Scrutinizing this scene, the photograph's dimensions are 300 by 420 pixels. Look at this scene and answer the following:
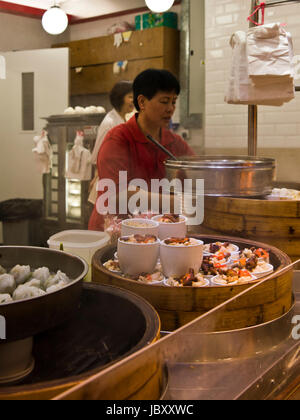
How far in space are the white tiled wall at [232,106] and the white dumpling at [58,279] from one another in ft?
11.2

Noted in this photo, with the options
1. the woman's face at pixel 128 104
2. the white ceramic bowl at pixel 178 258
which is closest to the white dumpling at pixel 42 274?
the white ceramic bowl at pixel 178 258

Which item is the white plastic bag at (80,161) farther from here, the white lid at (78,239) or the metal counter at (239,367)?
the metal counter at (239,367)

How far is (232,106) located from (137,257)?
3.29m

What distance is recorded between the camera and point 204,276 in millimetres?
1289

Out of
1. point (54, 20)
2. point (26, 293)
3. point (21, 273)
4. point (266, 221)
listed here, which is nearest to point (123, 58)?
point (54, 20)

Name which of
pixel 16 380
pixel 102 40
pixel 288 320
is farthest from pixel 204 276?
pixel 102 40

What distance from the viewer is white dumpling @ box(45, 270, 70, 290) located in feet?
3.06

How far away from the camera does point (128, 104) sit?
→ 10.7 feet

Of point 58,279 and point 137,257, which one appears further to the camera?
point 137,257

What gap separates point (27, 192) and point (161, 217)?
2.03ft

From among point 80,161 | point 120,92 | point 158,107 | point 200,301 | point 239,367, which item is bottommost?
point 239,367

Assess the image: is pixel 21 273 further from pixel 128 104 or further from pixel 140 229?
pixel 128 104

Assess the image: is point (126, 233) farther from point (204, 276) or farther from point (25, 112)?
point (25, 112)

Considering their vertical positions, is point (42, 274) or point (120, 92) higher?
point (120, 92)
